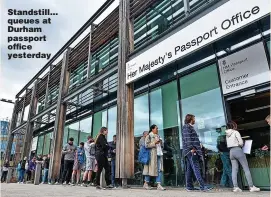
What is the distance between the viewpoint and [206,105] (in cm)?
680

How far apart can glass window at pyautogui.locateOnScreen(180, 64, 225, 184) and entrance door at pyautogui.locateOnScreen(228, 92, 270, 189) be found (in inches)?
16.3

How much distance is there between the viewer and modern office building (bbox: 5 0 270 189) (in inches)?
223

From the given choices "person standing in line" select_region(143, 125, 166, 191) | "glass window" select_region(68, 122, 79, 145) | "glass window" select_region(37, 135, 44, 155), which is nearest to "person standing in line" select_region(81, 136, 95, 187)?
"person standing in line" select_region(143, 125, 166, 191)

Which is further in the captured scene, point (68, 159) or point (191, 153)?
point (68, 159)

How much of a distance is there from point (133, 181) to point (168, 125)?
242 cm

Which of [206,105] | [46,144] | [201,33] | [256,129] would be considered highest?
[201,33]

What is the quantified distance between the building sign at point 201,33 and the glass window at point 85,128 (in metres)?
5.22

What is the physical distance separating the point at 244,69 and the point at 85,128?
A: 8.70 metres

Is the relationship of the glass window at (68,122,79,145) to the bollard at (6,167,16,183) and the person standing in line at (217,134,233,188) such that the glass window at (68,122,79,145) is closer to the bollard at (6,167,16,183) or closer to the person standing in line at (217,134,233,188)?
the bollard at (6,167,16,183)

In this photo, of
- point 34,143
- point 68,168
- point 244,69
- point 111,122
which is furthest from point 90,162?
point 34,143

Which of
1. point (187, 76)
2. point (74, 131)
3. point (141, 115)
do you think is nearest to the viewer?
point (187, 76)

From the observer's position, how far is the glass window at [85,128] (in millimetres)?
12109

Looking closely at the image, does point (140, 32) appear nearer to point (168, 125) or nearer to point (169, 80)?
point (169, 80)

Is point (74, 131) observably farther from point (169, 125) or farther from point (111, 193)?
point (111, 193)
